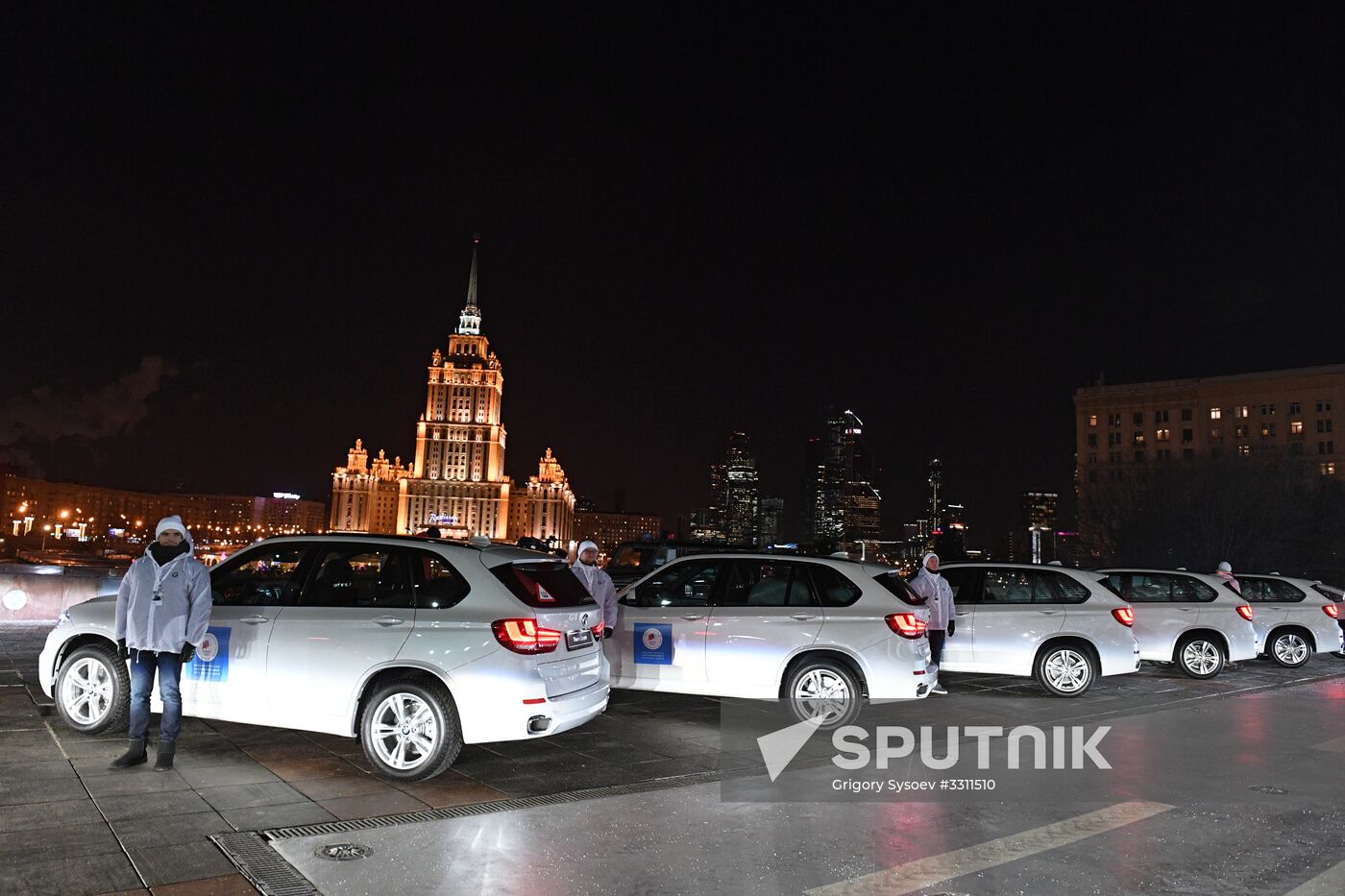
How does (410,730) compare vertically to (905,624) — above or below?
below

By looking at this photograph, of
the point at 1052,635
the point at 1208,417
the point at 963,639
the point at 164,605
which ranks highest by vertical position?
the point at 1208,417

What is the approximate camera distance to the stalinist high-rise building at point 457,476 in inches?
5960

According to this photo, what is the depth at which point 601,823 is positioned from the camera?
18.1 feet

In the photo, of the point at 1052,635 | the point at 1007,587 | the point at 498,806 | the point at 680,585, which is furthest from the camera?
the point at 1007,587

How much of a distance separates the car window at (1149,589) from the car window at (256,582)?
12.1 metres

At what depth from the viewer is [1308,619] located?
48.9 feet

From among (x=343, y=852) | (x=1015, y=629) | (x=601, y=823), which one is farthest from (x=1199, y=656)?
(x=343, y=852)

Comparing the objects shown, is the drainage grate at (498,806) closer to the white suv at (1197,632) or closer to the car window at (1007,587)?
the car window at (1007,587)

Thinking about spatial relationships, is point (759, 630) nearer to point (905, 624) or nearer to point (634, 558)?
point (905, 624)

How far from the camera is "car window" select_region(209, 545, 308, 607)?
6984mm

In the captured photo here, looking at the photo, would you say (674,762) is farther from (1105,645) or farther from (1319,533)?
(1319,533)

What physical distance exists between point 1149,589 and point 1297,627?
3170 mm

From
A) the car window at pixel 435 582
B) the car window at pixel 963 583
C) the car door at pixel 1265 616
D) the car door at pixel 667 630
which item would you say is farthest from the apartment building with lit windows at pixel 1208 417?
the car window at pixel 435 582

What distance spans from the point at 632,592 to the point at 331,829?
15.3ft
